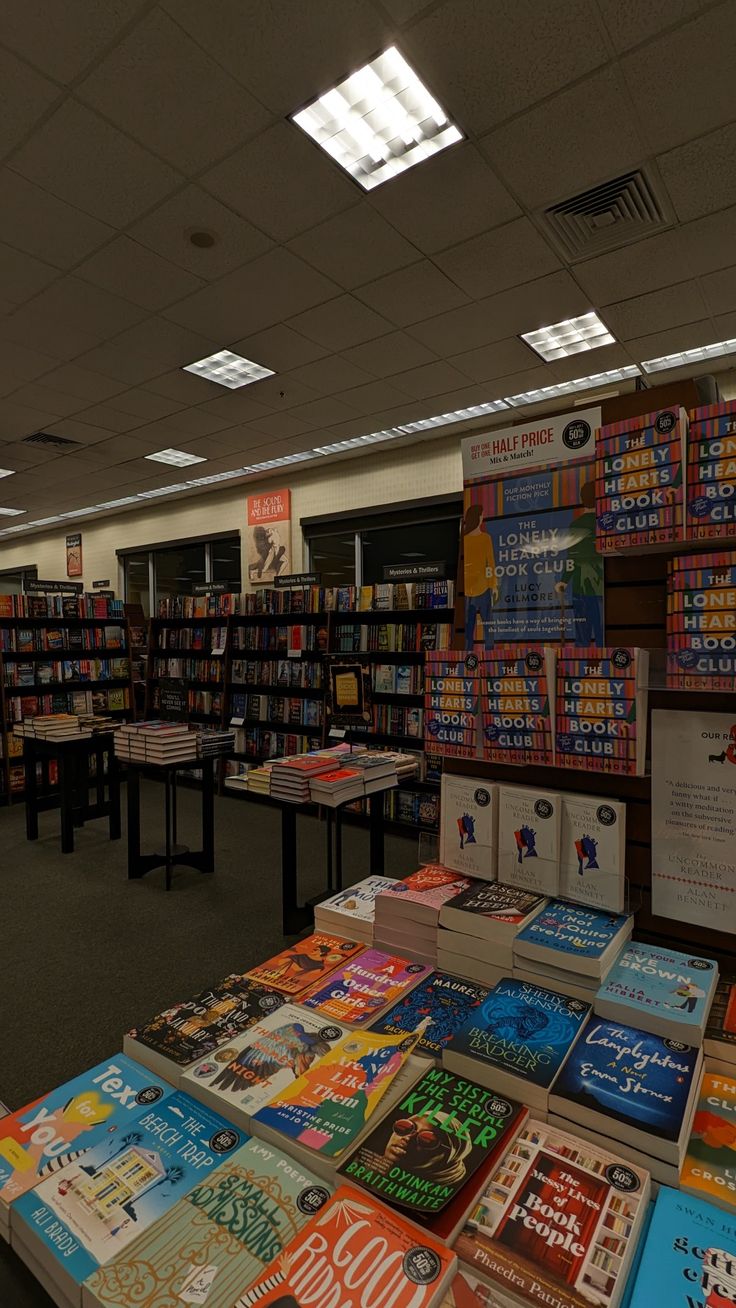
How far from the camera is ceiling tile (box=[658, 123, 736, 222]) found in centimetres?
244

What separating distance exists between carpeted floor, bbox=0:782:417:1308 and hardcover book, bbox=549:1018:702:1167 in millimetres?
894

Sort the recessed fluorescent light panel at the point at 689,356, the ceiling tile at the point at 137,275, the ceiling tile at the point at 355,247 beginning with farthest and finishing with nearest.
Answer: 1. the recessed fluorescent light panel at the point at 689,356
2. the ceiling tile at the point at 137,275
3. the ceiling tile at the point at 355,247

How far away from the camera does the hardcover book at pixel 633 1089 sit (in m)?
0.83

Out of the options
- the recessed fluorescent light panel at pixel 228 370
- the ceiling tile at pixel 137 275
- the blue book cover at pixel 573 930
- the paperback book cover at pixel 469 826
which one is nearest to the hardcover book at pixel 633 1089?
the blue book cover at pixel 573 930

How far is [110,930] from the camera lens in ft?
10.6

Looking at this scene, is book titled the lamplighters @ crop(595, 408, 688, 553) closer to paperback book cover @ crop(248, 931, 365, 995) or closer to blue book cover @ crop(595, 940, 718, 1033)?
blue book cover @ crop(595, 940, 718, 1033)

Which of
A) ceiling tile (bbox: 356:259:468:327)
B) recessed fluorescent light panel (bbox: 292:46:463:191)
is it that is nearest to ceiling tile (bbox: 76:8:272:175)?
recessed fluorescent light panel (bbox: 292:46:463:191)

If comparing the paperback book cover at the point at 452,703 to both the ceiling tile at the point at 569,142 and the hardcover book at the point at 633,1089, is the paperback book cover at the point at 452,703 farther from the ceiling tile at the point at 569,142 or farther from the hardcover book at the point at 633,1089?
the ceiling tile at the point at 569,142

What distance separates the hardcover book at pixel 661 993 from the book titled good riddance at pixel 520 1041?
6cm

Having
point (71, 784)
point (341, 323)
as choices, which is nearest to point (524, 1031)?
point (341, 323)

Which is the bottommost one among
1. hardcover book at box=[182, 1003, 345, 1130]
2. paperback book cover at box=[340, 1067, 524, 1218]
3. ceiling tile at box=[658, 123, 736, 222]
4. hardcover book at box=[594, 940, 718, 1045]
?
hardcover book at box=[182, 1003, 345, 1130]

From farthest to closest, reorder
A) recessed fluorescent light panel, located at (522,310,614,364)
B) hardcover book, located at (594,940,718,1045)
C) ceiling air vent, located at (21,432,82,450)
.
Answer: ceiling air vent, located at (21,432,82,450)
recessed fluorescent light panel, located at (522,310,614,364)
hardcover book, located at (594,940,718,1045)

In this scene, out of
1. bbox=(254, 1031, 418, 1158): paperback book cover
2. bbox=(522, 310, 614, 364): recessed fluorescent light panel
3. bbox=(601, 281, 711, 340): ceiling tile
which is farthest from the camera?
bbox=(522, 310, 614, 364): recessed fluorescent light panel

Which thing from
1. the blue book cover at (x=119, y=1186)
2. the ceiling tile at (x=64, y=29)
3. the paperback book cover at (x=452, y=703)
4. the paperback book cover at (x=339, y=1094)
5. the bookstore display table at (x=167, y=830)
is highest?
the ceiling tile at (x=64, y=29)
